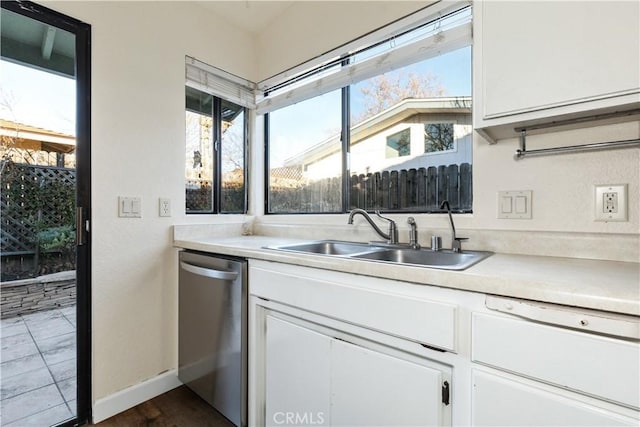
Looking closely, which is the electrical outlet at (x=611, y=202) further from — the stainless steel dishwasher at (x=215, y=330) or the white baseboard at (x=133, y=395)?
the white baseboard at (x=133, y=395)

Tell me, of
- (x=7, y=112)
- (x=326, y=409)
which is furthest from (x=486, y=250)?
(x=7, y=112)

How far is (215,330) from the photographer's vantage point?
5.11 feet

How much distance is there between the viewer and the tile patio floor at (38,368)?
1.36 metres

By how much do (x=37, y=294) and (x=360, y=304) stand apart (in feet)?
5.05

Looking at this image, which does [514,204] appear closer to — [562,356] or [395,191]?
[395,191]

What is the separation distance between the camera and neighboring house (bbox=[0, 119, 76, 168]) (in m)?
1.35

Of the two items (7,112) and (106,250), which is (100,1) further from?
(106,250)

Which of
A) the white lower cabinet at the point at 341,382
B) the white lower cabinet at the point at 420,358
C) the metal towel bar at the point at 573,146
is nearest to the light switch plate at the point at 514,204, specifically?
the metal towel bar at the point at 573,146

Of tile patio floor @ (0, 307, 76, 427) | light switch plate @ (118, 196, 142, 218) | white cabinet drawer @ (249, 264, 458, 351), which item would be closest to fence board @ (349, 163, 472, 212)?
white cabinet drawer @ (249, 264, 458, 351)

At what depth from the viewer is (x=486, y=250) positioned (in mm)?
1323

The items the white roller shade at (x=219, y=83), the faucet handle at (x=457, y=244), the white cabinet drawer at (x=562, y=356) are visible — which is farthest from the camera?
the white roller shade at (x=219, y=83)

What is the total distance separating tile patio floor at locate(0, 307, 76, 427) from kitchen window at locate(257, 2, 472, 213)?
4.79ft

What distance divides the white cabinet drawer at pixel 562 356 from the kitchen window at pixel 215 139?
1884mm

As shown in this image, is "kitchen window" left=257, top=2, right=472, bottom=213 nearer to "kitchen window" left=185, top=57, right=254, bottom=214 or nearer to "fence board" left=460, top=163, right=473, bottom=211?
"fence board" left=460, top=163, right=473, bottom=211
